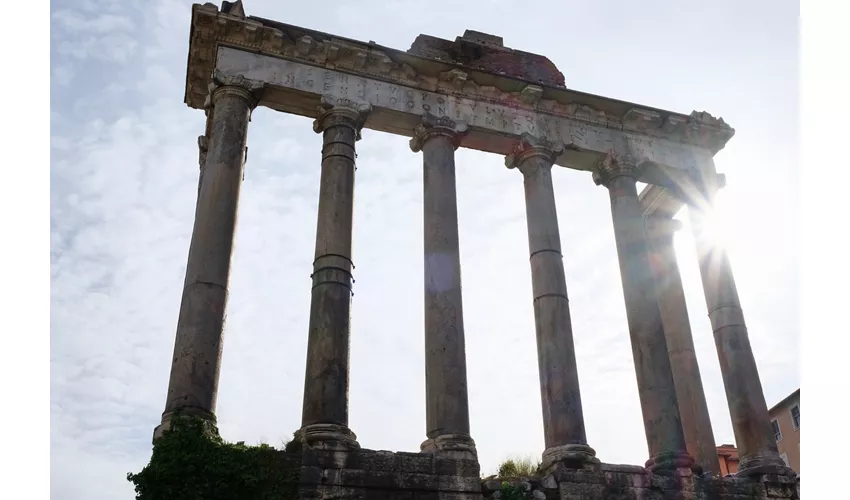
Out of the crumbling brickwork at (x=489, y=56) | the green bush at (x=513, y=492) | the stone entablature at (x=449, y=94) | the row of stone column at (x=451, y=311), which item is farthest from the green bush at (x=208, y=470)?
the crumbling brickwork at (x=489, y=56)

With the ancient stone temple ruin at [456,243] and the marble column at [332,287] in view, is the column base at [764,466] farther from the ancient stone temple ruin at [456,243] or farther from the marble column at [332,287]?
the marble column at [332,287]

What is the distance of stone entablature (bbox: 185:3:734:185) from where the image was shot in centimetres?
1881

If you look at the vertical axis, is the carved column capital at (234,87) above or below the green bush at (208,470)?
above

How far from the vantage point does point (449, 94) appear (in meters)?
20.5

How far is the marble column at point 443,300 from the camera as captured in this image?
50.4 feet

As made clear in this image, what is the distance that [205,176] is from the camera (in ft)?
55.2

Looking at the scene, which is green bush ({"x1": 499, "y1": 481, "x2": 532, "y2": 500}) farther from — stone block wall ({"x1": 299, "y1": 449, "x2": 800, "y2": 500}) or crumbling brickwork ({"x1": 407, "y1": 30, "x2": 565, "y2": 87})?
crumbling brickwork ({"x1": 407, "y1": 30, "x2": 565, "y2": 87})

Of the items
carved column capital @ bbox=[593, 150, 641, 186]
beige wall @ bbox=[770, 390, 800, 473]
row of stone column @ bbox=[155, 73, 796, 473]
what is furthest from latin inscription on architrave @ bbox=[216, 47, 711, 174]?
beige wall @ bbox=[770, 390, 800, 473]

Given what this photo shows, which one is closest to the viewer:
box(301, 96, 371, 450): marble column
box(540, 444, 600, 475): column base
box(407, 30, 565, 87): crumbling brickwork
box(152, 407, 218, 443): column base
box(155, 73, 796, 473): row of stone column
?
box(152, 407, 218, 443): column base

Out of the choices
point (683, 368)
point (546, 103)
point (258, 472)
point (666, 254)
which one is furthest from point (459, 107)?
point (258, 472)

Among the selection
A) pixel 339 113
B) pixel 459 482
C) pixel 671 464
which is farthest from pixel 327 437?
pixel 339 113

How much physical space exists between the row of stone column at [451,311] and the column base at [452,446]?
1.3 inches

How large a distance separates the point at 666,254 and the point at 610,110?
4.81 metres

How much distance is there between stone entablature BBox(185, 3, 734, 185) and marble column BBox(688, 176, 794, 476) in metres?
1.79
